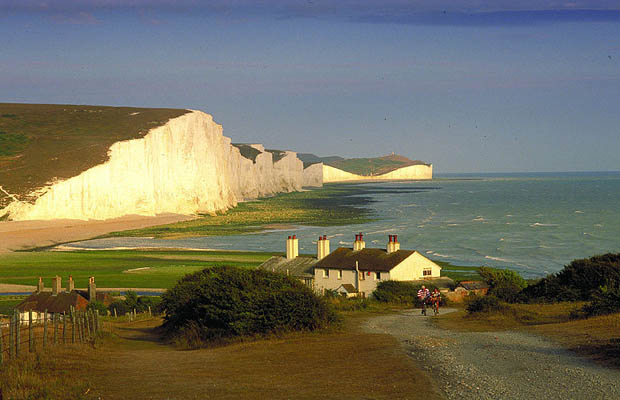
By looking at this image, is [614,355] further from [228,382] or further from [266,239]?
[266,239]

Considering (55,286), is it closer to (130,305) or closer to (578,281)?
(130,305)

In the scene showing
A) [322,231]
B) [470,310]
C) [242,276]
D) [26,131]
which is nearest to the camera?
[242,276]

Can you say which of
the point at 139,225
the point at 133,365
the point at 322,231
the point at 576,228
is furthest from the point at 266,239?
the point at 133,365

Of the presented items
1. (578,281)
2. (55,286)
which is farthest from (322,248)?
(578,281)

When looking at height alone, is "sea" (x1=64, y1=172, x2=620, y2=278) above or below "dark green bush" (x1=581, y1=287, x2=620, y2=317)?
below

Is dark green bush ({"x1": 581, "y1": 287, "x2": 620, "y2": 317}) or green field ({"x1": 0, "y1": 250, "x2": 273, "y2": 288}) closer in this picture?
dark green bush ({"x1": 581, "y1": 287, "x2": 620, "y2": 317})

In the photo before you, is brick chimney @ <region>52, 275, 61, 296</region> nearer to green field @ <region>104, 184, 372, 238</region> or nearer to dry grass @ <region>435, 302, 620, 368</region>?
dry grass @ <region>435, 302, 620, 368</region>

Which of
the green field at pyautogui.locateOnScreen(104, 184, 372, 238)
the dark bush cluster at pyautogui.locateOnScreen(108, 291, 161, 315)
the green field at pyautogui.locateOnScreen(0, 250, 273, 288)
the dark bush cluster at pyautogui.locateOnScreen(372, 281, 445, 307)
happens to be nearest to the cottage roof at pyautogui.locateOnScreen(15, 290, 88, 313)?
the dark bush cluster at pyautogui.locateOnScreen(108, 291, 161, 315)
